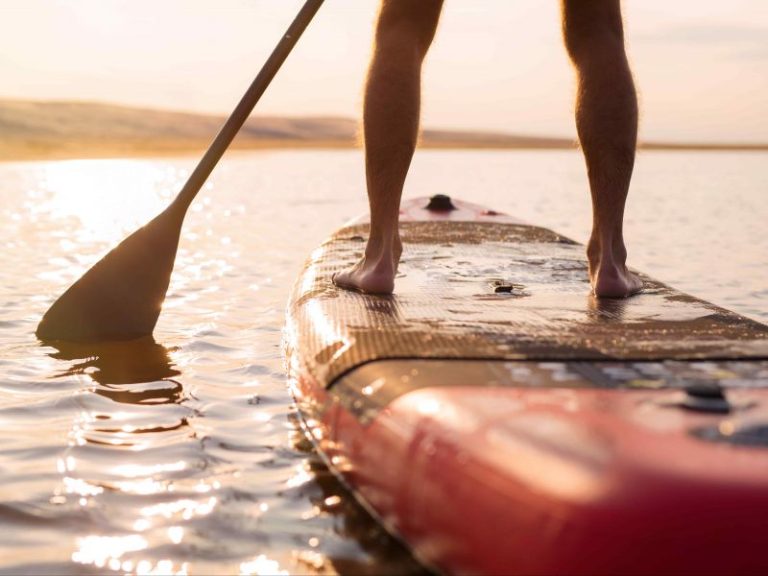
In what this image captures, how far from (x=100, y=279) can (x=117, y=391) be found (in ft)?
2.36

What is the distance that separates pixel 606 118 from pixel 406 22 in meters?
0.66

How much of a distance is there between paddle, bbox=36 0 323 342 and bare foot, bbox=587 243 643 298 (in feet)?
4.77

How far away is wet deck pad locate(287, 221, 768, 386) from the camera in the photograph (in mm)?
1979

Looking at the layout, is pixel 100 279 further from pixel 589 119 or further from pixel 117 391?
pixel 589 119

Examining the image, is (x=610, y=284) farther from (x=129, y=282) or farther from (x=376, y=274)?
(x=129, y=282)

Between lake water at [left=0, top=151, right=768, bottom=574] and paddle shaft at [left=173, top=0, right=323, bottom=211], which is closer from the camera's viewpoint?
lake water at [left=0, top=151, right=768, bottom=574]

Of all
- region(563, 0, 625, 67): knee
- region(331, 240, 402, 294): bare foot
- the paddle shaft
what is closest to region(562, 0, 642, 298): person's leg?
region(563, 0, 625, 67): knee

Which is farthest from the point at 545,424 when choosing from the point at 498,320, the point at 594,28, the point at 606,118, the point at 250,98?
the point at 250,98

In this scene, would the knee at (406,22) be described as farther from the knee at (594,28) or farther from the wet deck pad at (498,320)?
the wet deck pad at (498,320)

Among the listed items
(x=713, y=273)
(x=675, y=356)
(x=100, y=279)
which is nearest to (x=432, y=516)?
(x=675, y=356)

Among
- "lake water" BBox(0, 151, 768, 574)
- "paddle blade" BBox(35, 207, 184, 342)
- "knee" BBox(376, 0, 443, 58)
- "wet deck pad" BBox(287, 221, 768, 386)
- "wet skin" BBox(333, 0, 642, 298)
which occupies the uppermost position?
"knee" BBox(376, 0, 443, 58)

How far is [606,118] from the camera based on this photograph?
2.74 metres

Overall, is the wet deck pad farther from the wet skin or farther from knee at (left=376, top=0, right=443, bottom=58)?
knee at (left=376, top=0, right=443, bottom=58)

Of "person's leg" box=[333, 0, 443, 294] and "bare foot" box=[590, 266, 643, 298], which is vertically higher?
"person's leg" box=[333, 0, 443, 294]
